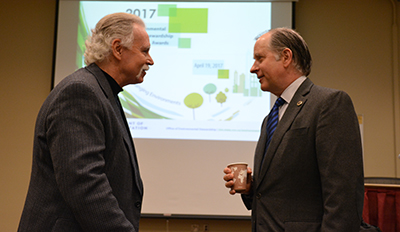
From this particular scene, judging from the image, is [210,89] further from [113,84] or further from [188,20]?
[113,84]

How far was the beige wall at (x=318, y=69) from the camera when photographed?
3857 millimetres

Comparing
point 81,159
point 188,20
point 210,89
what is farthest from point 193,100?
point 81,159

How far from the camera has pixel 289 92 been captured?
167cm

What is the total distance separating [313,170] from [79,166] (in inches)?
36.0

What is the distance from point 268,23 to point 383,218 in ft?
7.06

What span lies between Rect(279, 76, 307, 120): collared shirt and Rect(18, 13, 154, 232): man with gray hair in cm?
76

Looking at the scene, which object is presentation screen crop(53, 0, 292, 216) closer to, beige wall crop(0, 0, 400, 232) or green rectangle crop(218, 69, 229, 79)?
green rectangle crop(218, 69, 229, 79)

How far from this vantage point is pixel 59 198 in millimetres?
1146

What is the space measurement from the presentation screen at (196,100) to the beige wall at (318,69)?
21.7 inches

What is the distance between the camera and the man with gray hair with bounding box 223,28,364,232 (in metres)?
1.32

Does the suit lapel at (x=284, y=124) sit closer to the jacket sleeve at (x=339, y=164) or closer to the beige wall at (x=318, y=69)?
the jacket sleeve at (x=339, y=164)

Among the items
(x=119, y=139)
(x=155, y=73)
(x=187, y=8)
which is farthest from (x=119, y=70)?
(x=187, y=8)

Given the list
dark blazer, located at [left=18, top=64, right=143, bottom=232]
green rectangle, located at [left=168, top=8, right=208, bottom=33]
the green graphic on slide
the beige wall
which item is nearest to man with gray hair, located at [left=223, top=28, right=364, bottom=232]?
dark blazer, located at [left=18, top=64, right=143, bottom=232]

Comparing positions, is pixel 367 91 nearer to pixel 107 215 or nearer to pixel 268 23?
pixel 268 23
